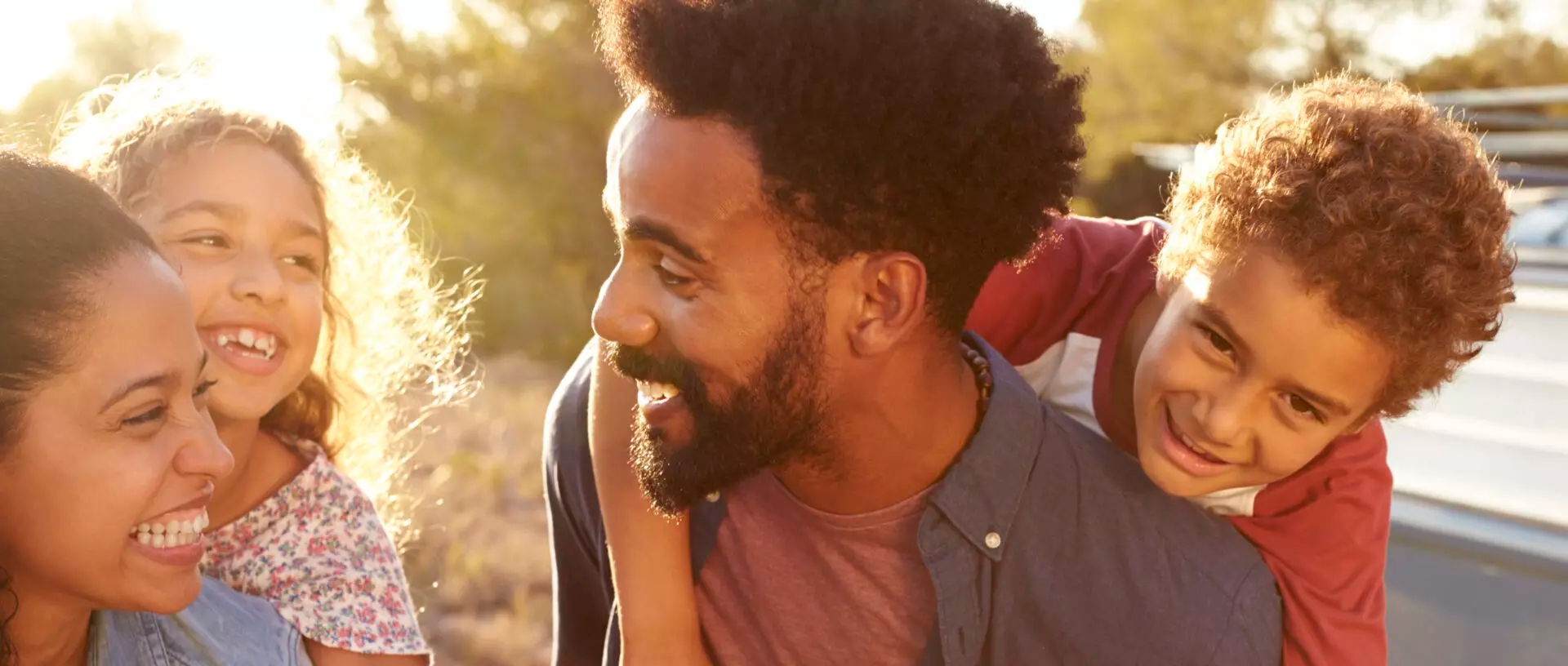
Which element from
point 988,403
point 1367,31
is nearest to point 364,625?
point 988,403

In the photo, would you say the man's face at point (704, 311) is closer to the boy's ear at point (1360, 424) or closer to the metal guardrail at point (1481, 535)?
the boy's ear at point (1360, 424)

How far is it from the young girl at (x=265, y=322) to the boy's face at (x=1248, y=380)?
145 cm

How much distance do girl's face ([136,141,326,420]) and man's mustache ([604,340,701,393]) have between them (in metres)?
0.80

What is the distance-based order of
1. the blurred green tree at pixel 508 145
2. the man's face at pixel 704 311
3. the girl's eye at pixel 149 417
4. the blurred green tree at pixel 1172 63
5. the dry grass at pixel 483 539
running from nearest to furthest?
the girl's eye at pixel 149 417 < the man's face at pixel 704 311 < the dry grass at pixel 483 539 < the blurred green tree at pixel 508 145 < the blurred green tree at pixel 1172 63

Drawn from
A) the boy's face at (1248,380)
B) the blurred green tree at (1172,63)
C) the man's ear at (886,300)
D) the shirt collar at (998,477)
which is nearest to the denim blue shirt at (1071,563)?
the shirt collar at (998,477)

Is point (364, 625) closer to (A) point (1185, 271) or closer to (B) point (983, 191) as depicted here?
(B) point (983, 191)

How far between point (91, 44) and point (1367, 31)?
38.8 feet

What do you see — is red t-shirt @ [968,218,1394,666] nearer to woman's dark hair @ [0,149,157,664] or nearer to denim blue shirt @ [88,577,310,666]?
denim blue shirt @ [88,577,310,666]

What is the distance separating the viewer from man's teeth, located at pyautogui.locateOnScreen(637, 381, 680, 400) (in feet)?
7.59

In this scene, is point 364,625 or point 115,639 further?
point 364,625

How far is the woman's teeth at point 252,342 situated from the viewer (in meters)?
2.63

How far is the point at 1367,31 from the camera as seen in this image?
12352 mm

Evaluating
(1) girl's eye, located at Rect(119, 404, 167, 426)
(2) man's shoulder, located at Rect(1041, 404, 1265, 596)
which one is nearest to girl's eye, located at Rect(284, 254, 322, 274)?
(1) girl's eye, located at Rect(119, 404, 167, 426)

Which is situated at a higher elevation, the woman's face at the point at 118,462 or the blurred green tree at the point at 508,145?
the blurred green tree at the point at 508,145
